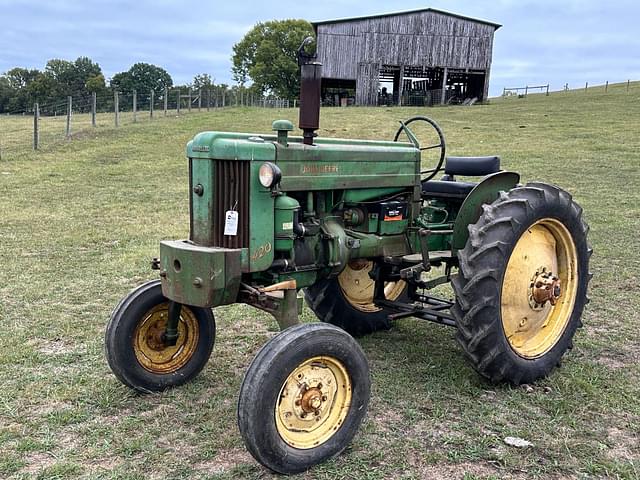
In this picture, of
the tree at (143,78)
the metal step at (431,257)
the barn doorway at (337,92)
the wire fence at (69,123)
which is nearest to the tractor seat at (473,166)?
the metal step at (431,257)

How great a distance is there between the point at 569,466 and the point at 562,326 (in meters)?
1.42

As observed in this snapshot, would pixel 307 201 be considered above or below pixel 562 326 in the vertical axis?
above

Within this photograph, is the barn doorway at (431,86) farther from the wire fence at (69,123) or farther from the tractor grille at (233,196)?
the tractor grille at (233,196)

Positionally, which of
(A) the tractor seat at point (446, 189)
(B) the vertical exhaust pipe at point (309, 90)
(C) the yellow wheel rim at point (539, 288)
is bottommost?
(C) the yellow wheel rim at point (539, 288)

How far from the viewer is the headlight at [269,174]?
3.36 m

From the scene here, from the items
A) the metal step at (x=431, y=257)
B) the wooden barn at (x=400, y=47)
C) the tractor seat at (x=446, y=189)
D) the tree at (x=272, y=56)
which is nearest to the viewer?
the metal step at (x=431, y=257)

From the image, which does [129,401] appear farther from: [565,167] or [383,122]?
[383,122]

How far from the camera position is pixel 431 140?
72.7 ft

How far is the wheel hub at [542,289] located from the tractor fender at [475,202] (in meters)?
0.64

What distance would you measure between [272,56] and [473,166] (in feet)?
198

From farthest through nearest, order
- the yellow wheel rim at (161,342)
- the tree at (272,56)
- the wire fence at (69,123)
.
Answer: the tree at (272,56) → the wire fence at (69,123) → the yellow wheel rim at (161,342)

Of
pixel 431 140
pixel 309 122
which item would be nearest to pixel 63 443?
pixel 309 122

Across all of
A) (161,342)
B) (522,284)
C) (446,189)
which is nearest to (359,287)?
(446,189)

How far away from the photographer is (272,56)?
62438 mm
